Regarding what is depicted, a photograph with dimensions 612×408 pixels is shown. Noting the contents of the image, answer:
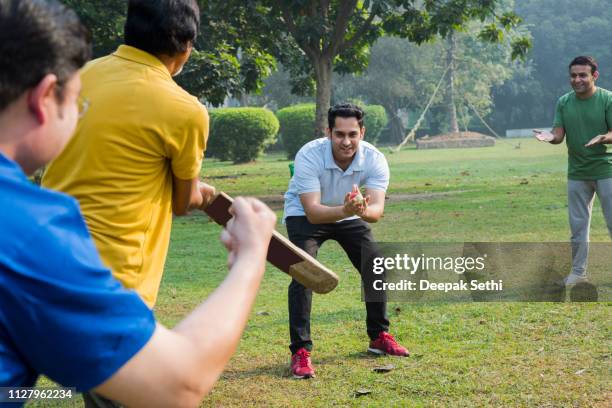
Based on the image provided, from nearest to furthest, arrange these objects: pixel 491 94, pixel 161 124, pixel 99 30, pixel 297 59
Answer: pixel 161 124
pixel 99 30
pixel 297 59
pixel 491 94

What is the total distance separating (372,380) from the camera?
5840 millimetres

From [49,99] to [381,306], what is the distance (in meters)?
5.18

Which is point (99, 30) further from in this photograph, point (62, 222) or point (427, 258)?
point (62, 222)

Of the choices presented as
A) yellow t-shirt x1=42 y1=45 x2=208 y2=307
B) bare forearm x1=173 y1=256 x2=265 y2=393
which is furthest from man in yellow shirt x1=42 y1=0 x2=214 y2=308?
bare forearm x1=173 y1=256 x2=265 y2=393

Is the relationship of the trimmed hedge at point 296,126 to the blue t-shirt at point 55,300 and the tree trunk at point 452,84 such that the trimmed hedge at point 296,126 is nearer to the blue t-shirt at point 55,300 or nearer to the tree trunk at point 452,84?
the tree trunk at point 452,84

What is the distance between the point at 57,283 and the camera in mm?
1487

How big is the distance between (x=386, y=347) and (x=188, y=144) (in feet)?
11.1

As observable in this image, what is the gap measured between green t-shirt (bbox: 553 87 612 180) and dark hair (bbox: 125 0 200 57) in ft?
18.1

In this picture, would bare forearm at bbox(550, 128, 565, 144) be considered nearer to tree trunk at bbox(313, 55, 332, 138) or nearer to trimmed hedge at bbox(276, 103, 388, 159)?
tree trunk at bbox(313, 55, 332, 138)

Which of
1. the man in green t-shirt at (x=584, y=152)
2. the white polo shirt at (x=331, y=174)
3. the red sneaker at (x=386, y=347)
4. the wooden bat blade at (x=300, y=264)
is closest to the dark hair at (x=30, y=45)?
the wooden bat blade at (x=300, y=264)

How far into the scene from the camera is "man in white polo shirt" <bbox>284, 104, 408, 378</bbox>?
20.4ft

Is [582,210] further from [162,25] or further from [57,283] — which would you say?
[57,283]

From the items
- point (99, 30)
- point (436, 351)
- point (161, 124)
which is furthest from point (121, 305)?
point (99, 30)

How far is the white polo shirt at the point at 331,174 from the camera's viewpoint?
6.41 meters
